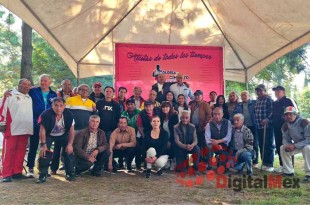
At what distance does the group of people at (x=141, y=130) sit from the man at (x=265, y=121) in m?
0.02

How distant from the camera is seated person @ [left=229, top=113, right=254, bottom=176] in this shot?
5340 mm

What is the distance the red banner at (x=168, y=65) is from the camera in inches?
311

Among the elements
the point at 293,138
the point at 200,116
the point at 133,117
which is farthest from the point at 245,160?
the point at 133,117

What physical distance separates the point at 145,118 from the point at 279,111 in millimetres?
2476

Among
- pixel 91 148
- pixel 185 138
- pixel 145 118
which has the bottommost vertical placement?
pixel 91 148

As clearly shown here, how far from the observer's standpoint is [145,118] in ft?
18.2

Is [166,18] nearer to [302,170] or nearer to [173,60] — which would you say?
[173,60]

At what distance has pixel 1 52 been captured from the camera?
726 inches

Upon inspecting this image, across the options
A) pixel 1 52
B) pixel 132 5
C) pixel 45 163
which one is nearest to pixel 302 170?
pixel 45 163

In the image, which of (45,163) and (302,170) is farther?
(302,170)

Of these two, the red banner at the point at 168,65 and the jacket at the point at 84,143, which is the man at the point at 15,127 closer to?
the jacket at the point at 84,143

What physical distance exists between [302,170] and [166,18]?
4.60m

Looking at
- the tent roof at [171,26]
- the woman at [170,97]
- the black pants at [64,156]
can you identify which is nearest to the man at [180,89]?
the woman at [170,97]

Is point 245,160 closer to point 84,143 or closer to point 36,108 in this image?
point 84,143
